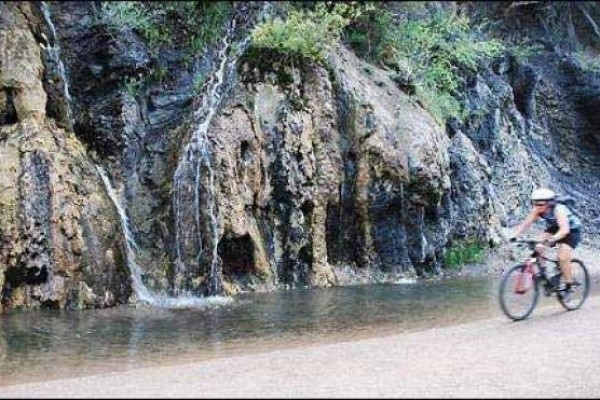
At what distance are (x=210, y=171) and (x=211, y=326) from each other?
4696 mm

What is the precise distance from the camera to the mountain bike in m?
10.9

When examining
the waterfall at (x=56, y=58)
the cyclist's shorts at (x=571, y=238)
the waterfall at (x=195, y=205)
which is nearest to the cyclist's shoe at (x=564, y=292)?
the cyclist's shorts at (x=571, y=238)

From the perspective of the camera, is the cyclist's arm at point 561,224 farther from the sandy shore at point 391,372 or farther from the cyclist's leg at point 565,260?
the sandy shore at point 391,372

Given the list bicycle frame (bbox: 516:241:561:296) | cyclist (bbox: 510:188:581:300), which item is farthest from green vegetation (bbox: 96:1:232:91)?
bicycle frame (bbox: 516:241:561:296)

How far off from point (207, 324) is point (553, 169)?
18784mm

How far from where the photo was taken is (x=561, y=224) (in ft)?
37.0

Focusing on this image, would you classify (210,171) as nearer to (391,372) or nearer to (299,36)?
(299,36)

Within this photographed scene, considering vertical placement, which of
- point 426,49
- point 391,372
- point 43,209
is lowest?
point 391,372

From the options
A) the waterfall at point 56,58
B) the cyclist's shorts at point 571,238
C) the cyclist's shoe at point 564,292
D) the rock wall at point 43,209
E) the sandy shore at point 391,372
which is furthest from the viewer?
the waterfall at point 56,58

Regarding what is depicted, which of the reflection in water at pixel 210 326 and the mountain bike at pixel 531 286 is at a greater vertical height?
the mountain bike at pixel 531 286

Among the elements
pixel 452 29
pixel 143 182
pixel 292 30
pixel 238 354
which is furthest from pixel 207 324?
pixel 452 29

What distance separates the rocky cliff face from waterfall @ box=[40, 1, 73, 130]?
6 centimetres

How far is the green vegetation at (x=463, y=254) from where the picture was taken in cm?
1875

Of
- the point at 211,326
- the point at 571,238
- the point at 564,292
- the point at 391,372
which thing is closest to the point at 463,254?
the point at 564,292
